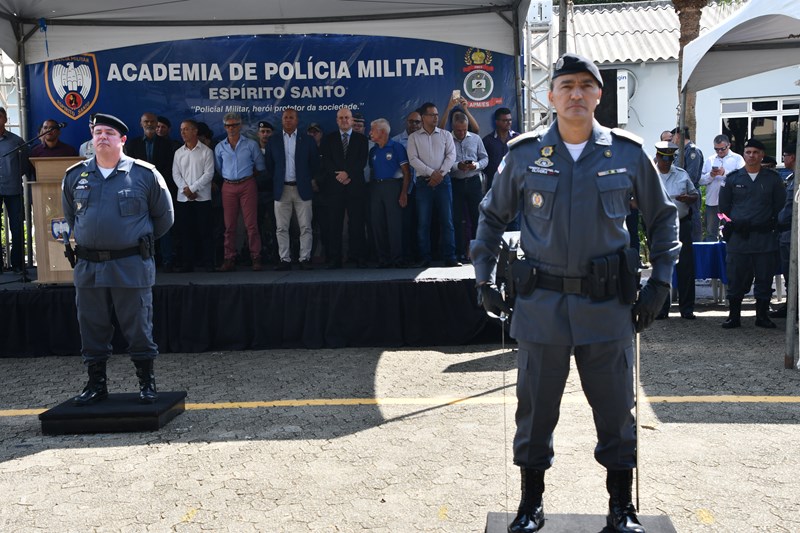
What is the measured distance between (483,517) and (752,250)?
6172 millimetres

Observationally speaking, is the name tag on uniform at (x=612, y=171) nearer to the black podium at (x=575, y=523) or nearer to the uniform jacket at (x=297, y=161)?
the black podium at (x=575, y=523)

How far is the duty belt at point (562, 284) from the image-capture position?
11.0 ft

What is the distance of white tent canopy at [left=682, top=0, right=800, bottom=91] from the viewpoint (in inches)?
363

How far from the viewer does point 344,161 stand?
9.91 meters

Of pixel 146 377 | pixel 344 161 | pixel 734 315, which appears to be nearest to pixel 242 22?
pixel 344 161

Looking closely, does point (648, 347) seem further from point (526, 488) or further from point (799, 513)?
point (526, 488)

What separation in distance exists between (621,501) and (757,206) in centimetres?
638

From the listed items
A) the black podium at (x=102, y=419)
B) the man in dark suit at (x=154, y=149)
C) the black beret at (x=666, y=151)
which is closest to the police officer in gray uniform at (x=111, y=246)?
the black podium at (x=102, y=419)

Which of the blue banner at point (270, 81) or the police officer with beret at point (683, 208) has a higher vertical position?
the blue banner at point (270, 81)

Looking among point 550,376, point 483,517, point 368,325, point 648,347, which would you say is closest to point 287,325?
point 368,325

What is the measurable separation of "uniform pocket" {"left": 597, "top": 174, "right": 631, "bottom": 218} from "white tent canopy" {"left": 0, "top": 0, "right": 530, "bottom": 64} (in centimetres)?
669

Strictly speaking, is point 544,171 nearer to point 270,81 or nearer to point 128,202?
point 128,202

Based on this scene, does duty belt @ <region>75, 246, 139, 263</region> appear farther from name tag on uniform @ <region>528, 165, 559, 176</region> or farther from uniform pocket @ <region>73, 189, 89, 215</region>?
name tag on uniform @ <region>528, 165, 559, 176</region>

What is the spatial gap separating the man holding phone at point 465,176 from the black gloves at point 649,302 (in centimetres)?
646
